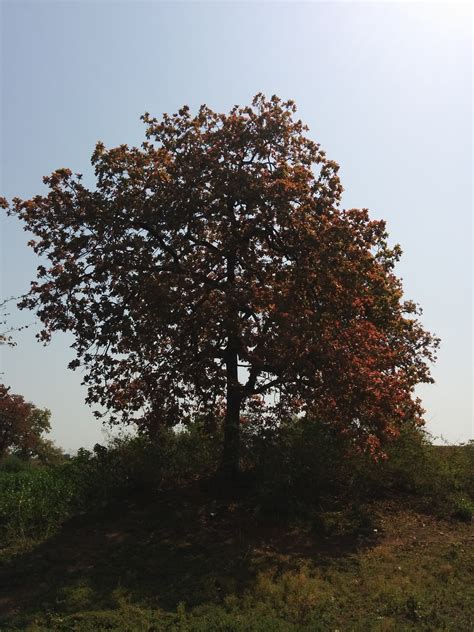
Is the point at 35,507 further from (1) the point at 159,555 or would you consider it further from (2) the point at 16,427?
(2) the point at 16,427

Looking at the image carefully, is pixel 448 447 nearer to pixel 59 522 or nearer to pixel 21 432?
pixel 59 522

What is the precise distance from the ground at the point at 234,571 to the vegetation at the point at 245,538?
0.03m

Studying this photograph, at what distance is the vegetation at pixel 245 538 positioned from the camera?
791 cm

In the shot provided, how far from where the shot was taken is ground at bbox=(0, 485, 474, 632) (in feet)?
25.2

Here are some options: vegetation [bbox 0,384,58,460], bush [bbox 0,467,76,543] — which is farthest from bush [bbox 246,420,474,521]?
vegetation [bbox 0,384,58,460]

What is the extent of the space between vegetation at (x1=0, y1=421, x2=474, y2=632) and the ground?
→ 1.2 inches

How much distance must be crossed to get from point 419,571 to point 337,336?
452 centimetres

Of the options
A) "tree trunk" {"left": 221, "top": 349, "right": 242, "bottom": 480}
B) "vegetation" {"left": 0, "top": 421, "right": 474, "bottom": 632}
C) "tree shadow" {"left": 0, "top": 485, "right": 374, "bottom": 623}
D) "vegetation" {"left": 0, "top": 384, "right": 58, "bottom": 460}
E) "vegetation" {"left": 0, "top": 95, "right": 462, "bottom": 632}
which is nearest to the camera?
"vegetation" {"left": 0, "top": 421, "right": 474, "bottom": 632}

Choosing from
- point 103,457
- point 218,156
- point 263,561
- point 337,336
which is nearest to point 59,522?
point 103,457

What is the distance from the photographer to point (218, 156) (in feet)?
42.7

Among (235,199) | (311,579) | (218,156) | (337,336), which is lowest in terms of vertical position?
(311,579)

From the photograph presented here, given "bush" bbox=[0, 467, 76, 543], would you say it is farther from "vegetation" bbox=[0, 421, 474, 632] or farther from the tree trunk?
the tree trunk

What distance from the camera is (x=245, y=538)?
11047 millimetres

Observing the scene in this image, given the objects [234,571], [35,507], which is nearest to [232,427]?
[234,571]
